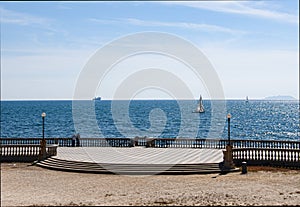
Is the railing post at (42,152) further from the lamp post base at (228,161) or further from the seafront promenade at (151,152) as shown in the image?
the lamp post base at (228,161)

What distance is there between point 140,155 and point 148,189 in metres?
10.4

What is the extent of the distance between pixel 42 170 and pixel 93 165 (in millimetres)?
3379

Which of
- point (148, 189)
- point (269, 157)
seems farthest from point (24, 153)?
point (269, 157)

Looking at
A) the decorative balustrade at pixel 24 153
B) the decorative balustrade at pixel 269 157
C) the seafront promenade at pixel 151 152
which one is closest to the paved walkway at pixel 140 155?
the seafront promenade at pixel 151 152

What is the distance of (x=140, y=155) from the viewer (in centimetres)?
3334

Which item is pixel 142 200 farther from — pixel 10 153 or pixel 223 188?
pixel 10 153

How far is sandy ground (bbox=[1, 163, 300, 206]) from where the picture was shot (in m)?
20.1

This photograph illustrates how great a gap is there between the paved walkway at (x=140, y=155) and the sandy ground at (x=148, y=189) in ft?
9.55

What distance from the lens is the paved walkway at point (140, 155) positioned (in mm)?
30219

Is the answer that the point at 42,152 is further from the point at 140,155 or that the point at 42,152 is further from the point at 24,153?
the point at 140,155

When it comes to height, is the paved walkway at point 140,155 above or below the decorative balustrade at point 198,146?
below

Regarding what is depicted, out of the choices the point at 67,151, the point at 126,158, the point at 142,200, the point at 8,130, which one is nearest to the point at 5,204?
the point at 142,200

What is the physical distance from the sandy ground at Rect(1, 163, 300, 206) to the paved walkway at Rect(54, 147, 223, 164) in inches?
115

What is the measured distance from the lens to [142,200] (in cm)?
2042
